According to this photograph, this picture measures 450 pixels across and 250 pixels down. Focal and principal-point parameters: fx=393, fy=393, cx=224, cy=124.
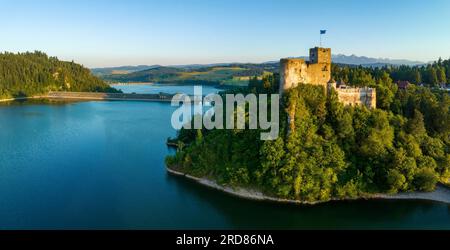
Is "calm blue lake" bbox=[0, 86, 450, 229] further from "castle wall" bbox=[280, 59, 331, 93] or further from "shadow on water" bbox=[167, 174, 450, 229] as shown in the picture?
"castle wall" bbox=[280, 59, 331, 93]

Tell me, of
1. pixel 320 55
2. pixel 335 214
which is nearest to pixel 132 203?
pixel 335 214

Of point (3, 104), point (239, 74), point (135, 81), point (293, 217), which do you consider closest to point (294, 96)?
point (293, 217)

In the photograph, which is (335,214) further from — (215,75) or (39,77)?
(215,75)

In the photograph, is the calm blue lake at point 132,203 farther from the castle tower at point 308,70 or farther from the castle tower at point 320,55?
the castle tower at point 320,55

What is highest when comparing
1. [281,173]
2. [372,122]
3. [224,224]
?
[372,122]

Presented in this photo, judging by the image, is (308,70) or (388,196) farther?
(308,70)
